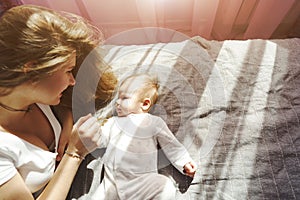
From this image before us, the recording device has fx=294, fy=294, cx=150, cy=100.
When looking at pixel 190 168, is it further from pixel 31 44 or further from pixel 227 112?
pixel 31 44

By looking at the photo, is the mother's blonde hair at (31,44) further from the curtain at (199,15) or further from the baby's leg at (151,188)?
the curtain at (199,15)

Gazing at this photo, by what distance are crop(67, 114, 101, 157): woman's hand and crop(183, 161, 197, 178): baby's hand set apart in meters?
0.31

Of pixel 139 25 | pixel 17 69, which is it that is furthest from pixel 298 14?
pixel 17 69

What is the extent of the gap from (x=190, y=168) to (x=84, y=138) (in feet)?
1.19

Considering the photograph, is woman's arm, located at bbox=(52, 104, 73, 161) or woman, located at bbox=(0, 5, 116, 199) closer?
woman, located at bbox=(0, 5, 116, 199)

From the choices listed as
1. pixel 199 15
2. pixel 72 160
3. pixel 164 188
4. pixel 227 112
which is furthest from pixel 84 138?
pixel 199 15

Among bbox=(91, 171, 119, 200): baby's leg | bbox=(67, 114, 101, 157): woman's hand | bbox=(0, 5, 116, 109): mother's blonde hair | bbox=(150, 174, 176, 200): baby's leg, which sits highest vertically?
bbox=(0, 5, 116, 109): mother's blonde hair

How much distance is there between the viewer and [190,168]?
98cm

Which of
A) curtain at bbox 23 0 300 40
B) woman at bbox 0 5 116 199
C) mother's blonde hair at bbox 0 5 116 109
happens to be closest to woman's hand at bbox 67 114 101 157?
woman at bbox 0 5 116 199

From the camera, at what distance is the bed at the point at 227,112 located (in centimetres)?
98

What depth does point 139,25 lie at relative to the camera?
1.87 m

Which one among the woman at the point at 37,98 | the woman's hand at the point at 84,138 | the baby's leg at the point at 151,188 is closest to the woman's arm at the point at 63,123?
the woman at the point at 37,98

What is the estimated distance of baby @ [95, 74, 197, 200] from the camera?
93cm

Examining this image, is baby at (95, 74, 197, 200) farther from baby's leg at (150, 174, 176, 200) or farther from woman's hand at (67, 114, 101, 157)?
woman's hand at (67, 114, 101, 157)
